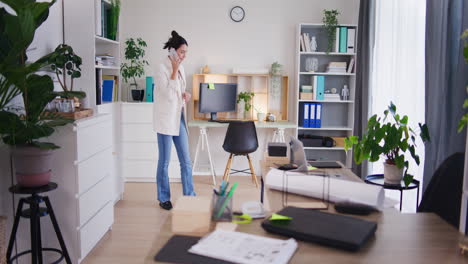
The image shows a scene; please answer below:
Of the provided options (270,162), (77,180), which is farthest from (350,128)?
(77,180)

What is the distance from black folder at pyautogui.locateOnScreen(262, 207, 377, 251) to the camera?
4.64 ft

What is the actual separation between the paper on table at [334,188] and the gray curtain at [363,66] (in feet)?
9.63

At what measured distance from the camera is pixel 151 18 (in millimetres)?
5668

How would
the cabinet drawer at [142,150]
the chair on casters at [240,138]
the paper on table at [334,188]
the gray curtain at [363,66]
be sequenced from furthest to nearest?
the cabinet drawer at [142,150] < the gray curtain at [363,66] < the chair on casters at [240,138] < the paper on table at [334,188]

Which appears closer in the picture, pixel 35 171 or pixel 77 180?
pixel 35 171

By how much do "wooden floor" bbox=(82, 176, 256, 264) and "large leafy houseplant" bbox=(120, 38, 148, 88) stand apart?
4.46 ft

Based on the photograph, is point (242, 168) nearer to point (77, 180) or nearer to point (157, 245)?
point (77, 180)

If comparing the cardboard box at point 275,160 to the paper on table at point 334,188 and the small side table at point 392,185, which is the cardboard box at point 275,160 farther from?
the small side table at point 392,185

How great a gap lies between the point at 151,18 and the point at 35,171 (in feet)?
11.8

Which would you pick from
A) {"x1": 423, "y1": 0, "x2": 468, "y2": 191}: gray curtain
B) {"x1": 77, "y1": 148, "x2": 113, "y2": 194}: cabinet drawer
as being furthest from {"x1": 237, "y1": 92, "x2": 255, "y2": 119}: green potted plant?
{"x1": 423, "y1": 0, "x2": 468, "y2": 191}: gray curtain

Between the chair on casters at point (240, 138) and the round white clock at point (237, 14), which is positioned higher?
the round white clock at point (237, 14)

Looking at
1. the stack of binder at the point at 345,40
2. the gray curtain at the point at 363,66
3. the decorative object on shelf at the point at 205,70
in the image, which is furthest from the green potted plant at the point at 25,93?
the stack of binder at the point at 345,40

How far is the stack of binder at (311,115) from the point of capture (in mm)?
5484

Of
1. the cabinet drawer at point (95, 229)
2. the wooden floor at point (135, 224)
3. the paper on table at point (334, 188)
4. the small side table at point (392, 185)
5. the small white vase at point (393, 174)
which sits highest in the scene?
the paper on table at point (334, 188)
